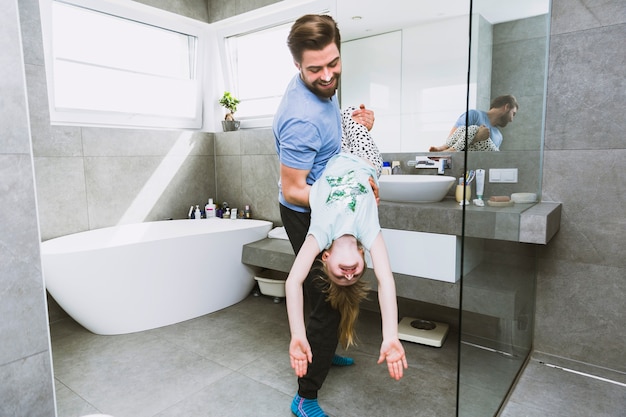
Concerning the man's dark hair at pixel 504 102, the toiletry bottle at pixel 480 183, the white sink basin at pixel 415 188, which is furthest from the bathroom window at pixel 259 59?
the toiletry bottle at pixel 480 183

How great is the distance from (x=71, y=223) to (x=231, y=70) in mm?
1814

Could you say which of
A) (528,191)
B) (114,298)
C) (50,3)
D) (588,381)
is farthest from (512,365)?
(50,3)

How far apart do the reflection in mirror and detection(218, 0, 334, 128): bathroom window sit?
0.77 meters

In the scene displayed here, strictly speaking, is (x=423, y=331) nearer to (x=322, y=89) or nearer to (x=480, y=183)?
(x=480, y=183)

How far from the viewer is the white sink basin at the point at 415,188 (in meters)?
2.05

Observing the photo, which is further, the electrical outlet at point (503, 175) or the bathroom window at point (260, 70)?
the bathroom window at point (260, 70)

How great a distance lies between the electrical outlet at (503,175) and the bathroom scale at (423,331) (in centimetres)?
115

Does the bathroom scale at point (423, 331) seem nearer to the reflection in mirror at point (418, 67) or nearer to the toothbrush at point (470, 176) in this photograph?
the reflection in mirror at point (418, 67)

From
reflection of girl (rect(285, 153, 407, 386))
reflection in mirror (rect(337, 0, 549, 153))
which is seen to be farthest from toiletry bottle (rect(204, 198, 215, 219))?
reflection of girl (rect(285, 153, 407, 386))

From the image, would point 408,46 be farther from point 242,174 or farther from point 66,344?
point 66,344

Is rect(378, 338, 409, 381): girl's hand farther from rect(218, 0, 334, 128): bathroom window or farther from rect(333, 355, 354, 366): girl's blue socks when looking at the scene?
rect(218, 0, 334, 128): bathroom window

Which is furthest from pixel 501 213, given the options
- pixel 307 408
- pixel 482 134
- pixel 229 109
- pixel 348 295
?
pixel 229 109

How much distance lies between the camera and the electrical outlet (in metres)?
1.40

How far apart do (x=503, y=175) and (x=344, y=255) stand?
788 mm
